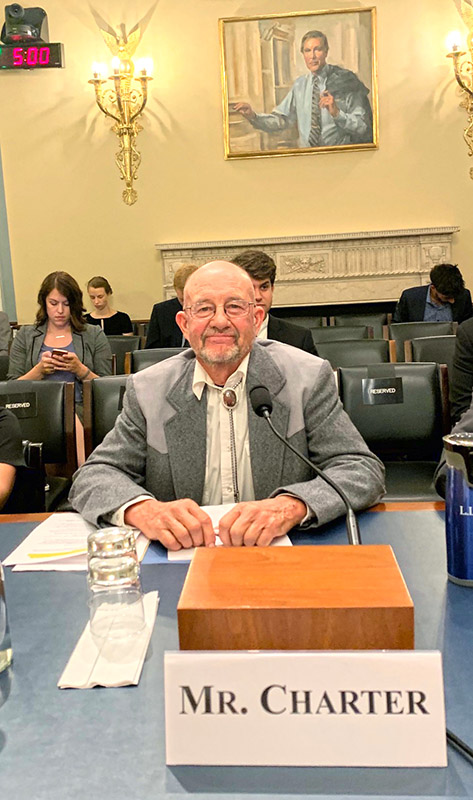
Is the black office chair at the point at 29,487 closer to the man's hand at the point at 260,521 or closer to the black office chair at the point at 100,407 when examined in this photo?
the black office chair at the point at 100,407

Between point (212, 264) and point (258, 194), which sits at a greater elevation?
point (258, 194)

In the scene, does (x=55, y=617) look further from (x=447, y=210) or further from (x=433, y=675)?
(x=447, y=210)

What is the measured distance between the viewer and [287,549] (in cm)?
105

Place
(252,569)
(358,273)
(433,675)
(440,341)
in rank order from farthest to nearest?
1. (358,273)
2. (440,341)
3. (252,569)
4. (433,675)

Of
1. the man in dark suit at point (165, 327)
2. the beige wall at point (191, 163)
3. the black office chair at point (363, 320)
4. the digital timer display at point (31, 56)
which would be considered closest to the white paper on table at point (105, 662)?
the man in dark suit at point (165, 327)

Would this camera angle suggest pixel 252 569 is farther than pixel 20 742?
Yes

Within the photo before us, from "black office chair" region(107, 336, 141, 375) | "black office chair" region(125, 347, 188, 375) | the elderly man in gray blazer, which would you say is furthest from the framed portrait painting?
the elderly man in gray blazer

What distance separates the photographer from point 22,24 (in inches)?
287

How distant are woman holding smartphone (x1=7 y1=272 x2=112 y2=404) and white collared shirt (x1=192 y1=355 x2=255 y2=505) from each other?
2.30 m

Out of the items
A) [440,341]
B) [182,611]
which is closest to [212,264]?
[182,611]

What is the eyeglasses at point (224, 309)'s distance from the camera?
191 cm

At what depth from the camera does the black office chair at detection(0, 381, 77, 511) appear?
2967 mm

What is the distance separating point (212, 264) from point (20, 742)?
1.35 metres

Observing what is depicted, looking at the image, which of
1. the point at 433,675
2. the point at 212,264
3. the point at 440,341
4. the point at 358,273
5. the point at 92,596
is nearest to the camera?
the point at 433,675
